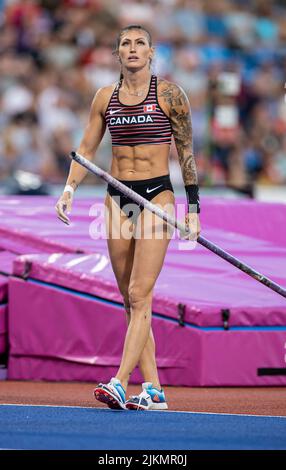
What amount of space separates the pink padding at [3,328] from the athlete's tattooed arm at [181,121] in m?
2.21

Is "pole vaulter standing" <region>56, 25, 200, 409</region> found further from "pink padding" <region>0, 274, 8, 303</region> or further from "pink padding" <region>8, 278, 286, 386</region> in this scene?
"pink padding" <region>0, 274, 8, 303</region>

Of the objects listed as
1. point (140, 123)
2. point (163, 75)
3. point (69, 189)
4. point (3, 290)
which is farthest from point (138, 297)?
point (163, 75)

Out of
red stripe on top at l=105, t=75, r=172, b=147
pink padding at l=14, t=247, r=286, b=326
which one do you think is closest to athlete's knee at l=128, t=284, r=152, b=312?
red stripe on top at l=105, t=75, r=172, b=147

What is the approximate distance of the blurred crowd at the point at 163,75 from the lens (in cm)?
1305

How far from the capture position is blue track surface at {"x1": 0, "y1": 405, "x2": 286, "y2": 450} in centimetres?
444

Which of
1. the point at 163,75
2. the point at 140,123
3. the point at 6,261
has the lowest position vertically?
the point at 6,261

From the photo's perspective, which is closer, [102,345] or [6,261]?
[102,345]

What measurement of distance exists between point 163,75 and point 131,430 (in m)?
9.40

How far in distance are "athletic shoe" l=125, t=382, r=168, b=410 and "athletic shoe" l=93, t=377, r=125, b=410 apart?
0.37 ft

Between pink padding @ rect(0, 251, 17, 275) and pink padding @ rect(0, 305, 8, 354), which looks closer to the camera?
pink padding @ rect(0, 305, 8, 354)

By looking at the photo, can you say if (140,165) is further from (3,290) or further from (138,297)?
(3,290)

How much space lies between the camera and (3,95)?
13.1 metres

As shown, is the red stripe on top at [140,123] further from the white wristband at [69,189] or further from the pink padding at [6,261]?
the pink padding at [6,261]

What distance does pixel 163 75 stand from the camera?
543 inches
